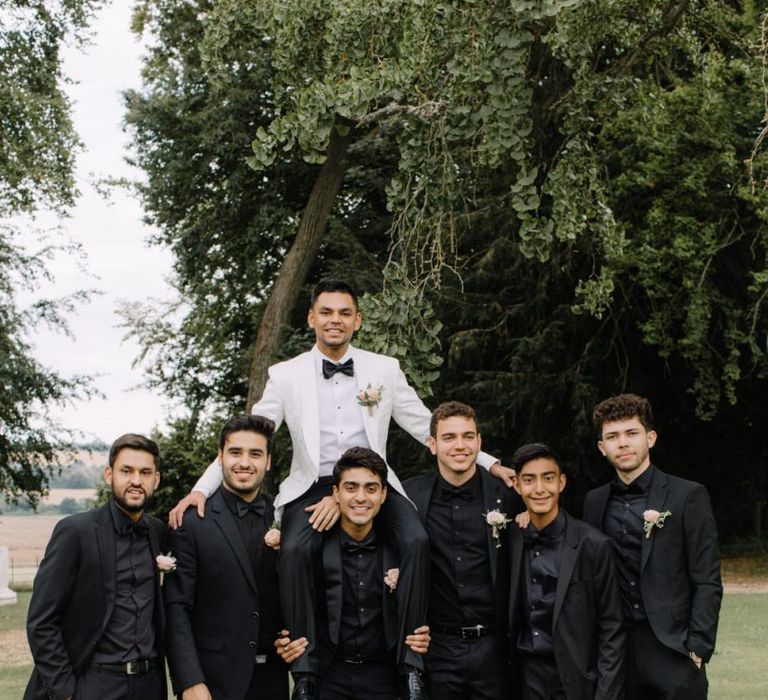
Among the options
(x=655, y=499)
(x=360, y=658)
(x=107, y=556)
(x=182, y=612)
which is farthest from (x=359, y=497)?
(x=655, y=499)

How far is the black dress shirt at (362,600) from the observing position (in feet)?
15.8

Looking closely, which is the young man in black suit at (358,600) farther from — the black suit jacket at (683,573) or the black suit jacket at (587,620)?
the black suit jacket at (683,573)

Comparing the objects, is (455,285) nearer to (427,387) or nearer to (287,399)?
(427,387)

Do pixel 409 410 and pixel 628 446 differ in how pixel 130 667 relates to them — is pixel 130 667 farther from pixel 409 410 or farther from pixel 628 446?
pixel 628 446

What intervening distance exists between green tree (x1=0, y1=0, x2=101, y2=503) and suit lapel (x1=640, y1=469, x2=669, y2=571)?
13.5 meters

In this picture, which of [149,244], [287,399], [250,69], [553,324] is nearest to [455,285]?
[553,324]

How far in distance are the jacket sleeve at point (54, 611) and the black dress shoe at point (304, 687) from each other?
964 mm

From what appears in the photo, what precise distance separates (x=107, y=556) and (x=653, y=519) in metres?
2.51

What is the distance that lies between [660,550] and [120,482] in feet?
8.30

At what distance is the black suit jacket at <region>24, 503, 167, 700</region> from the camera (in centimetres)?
451

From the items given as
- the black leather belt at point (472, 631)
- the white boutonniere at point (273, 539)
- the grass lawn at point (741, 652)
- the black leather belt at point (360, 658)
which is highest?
the white boutonniere at point (273, 539)

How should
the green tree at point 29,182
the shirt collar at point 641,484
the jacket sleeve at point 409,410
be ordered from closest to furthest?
the shirt collar at point 641,484, the jacket sleeve at point 409,410, the green tree at point 29,182

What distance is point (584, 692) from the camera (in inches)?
184

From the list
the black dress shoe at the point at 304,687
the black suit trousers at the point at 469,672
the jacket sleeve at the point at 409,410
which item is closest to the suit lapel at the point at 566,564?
the black suit trousers at the point at 469,672
